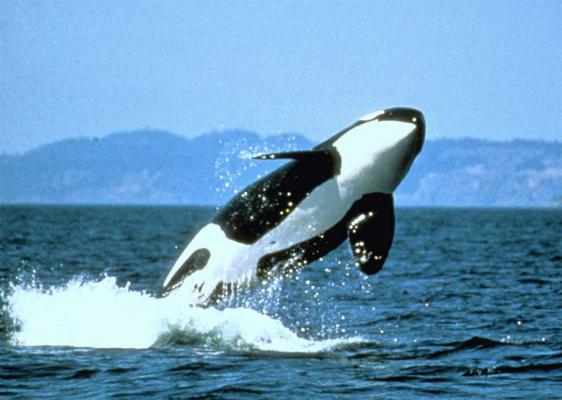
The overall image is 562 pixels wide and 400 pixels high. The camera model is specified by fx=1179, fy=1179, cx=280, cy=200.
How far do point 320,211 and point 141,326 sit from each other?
4397 millimetres

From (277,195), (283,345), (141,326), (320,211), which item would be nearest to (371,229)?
(320,211)

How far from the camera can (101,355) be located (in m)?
19.9

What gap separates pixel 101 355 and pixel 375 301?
13.5 m

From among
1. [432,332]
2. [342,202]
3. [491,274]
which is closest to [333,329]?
[432,332]

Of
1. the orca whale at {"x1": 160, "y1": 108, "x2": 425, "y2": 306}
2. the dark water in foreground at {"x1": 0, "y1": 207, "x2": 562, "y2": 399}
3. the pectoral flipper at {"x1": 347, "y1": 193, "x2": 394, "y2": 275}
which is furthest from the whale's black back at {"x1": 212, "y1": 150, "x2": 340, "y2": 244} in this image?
the dark water in foreground at {"x1": 0, "y1": 207, "x2": 562, "y2": 399}

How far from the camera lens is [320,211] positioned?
781 inches

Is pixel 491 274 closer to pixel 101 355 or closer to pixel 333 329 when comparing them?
pixel 333 329

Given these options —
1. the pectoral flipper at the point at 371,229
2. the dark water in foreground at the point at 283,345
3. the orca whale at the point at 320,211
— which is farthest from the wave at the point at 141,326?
the pectoral flipper at the point at 371,229

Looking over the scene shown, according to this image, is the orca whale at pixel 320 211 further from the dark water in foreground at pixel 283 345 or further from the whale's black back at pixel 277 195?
the dark water in foreground at pixel 283 345

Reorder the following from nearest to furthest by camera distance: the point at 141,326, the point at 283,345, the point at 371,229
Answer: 1. the point at 371,229
2. the point at 283,345
3. the point at 141,326

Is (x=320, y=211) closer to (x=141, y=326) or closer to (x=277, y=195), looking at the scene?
(x=277, y=195)

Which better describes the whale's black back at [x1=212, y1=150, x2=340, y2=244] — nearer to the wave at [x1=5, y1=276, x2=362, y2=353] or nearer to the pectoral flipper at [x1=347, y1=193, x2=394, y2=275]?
the pectoral flipper at [x1=347, y1=193, x2=394, y2=275]

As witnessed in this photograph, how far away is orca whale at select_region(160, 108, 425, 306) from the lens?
19844 mm

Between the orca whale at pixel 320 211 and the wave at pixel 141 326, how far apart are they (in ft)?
3.18
